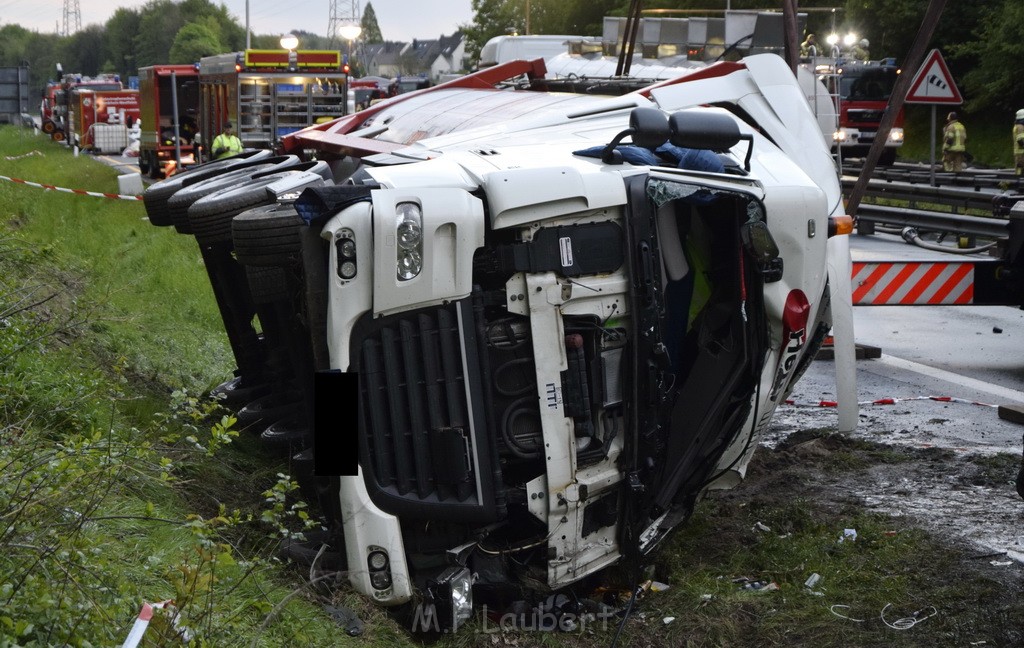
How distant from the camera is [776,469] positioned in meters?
6.73

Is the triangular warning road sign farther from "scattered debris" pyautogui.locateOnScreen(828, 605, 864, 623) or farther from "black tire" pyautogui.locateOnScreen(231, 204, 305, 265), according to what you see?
"black tire" pyautogui.locateOnScreen(231, 204, 305, 265)

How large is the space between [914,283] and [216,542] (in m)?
5.96

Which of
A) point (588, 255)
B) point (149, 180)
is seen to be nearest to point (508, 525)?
point (588, 255)

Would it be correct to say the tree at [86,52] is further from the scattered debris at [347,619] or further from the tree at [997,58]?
the scattered debris at [347,619]

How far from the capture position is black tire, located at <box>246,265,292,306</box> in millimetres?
4629

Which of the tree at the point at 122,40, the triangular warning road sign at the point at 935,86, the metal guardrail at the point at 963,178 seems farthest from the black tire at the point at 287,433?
the tree at the point at 122,40

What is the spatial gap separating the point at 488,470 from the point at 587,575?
699 millimetres

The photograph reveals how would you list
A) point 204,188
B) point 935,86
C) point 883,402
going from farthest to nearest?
point 935,86, point 883,402, point 204,188

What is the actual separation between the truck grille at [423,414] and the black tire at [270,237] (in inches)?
16.9

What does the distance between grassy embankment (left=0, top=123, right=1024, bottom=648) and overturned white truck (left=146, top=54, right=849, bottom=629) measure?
0.33 meters

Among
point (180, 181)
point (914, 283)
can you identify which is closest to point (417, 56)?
point (914, 283)

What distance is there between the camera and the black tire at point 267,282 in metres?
4.63

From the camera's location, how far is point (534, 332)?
4.50 metres

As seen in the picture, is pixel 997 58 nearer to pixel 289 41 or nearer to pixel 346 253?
pixel 289 41
